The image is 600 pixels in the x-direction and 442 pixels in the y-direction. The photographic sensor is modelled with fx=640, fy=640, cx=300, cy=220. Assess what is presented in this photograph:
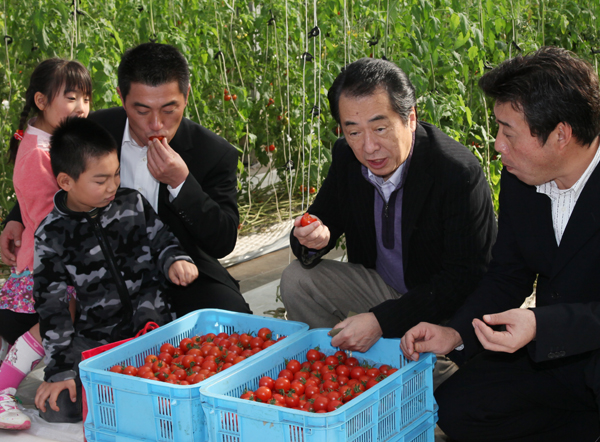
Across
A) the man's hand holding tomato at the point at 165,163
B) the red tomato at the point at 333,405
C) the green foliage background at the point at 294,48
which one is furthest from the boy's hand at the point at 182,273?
the green foliage background at the point at 294,48

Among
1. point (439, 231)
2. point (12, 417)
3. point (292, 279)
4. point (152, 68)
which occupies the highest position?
point (152, 68)

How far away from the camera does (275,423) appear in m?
1.46

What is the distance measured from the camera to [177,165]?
215 centimetres

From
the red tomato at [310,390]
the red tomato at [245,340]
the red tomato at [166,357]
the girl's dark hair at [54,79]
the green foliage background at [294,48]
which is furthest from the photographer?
the green foliage background at [294,48]

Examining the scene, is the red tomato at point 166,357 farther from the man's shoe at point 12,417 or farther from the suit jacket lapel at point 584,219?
the suit jacket lapel at point 584,219

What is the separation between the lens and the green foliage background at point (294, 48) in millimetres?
2752

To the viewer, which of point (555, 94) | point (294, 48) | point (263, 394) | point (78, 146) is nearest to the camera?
point (555, 94)

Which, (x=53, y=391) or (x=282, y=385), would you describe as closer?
(x=282, y=385)

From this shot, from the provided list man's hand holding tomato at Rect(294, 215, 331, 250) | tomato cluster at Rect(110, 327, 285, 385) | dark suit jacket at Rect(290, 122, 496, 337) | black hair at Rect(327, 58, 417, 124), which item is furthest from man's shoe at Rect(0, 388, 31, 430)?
black hair at Rect(327, 58, 417, 124)

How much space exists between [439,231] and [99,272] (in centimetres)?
113

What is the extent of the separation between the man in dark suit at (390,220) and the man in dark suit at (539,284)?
119 millimetres

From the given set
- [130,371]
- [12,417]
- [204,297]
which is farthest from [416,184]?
[12,417]

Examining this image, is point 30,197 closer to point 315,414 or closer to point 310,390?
point 310,390

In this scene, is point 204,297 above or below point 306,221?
below
